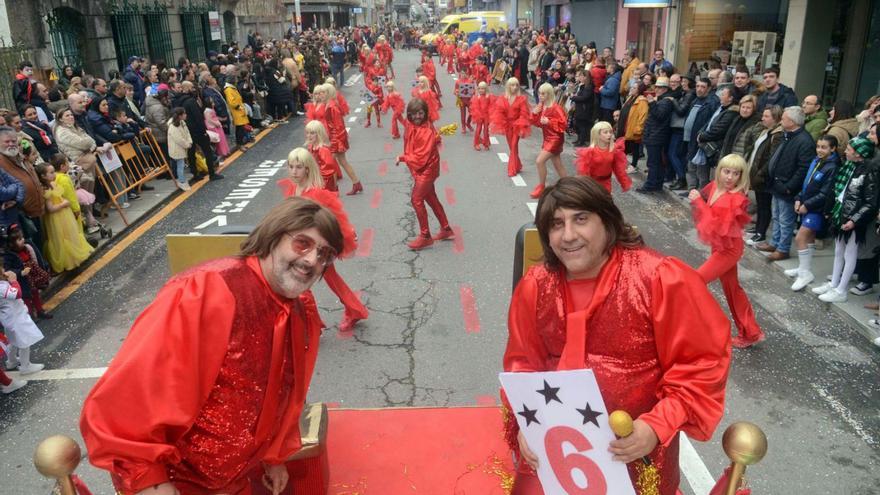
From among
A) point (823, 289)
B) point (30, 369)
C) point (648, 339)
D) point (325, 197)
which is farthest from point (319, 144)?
point (648, 339)

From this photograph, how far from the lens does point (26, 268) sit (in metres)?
6.07

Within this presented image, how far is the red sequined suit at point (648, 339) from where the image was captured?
2.28m

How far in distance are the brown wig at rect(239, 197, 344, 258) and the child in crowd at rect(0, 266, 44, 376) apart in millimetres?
3938

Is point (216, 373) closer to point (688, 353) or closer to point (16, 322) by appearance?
point (688, 353)

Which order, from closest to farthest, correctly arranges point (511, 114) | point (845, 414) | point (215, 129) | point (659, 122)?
point (845, 414) → point (659, 122) → point (511, 114) → point (215, 129)

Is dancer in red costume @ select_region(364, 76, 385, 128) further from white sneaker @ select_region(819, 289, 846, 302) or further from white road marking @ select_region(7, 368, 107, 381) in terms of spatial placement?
white sneaker @ select_region(819, 289, 846, 302)

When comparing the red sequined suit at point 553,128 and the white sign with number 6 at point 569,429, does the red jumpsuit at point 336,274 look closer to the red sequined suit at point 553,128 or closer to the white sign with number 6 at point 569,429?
the white sign with number 6 at point 569,429

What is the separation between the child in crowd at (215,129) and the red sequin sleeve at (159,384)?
10874 mm

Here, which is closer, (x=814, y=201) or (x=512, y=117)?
(x=814, y=201)

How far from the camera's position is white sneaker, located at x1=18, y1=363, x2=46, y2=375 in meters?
5.59

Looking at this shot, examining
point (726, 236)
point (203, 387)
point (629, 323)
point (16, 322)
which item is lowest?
point (16, 322)

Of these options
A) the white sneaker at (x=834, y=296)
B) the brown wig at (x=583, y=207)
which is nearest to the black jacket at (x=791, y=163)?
the white sneaker at (x=834, y=296)

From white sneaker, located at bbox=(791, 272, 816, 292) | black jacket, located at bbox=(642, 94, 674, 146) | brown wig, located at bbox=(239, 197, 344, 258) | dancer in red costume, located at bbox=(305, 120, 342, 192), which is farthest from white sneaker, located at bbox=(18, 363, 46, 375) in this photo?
black jacket, located at bbox=(642, 94, 674, 146)

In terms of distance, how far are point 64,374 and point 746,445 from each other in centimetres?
548
